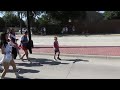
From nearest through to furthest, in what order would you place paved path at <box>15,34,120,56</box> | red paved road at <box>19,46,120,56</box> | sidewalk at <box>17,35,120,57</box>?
red paved road at <box>19,46,120,56</box>, sidewalk at <box>17,35,120,57</box>, paved path at <box>15,34,120,56</box>

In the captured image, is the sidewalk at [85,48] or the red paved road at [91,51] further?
the sidewalk at [85,48]

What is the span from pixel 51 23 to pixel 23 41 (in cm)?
3455

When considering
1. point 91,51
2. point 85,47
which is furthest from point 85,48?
point 91,51

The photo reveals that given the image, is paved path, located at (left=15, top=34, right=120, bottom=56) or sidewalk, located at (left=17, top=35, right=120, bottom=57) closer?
sidewalk, located at (left=17, top=35, right=120, bottom=57)

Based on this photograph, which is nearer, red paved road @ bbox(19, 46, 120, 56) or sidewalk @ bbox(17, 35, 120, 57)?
red paved road @ bbox(19, 46, 120, 56)

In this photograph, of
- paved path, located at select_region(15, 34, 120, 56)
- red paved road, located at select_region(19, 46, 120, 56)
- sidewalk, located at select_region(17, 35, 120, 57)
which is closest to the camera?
Answer: red paved road, located at select_region(19, 46, 120, 56)

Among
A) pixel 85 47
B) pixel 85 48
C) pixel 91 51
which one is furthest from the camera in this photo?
pixel 85 47

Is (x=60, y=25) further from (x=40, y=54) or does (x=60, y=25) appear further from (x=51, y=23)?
(x=40, y=54)

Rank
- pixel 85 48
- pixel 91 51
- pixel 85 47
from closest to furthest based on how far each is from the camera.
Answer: pixel 91 51, pixel 85 48, pixel 85 47

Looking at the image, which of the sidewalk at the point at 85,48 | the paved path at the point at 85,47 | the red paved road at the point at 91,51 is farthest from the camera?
the paved path at the point at 85,47

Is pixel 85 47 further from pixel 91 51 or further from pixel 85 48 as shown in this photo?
pixel 91 51

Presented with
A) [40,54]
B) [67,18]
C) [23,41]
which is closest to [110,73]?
[23,41]

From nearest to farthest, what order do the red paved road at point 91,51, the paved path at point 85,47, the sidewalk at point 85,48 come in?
the red paved road at point 91,51, the sidewalk at point 85,48, the paved path at point 85,47
